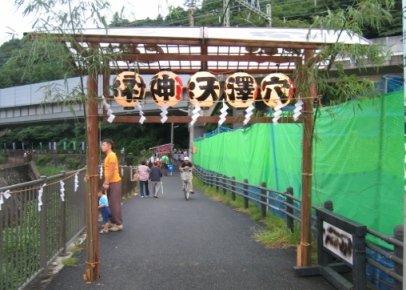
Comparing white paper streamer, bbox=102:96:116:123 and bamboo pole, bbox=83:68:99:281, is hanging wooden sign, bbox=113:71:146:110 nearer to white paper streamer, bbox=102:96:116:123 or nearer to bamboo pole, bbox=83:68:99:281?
white paper streamer, bbox=102:96:116:123

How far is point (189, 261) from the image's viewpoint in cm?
609

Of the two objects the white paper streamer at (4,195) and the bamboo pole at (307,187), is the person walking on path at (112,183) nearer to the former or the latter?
the white paper streamer at (4,195)

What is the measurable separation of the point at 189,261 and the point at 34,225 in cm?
231

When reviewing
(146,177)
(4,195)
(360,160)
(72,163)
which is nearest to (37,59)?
(4,195)

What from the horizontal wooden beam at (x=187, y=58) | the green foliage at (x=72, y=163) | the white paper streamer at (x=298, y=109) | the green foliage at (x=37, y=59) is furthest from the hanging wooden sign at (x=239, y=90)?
the green foliage at (x=72, y=163)

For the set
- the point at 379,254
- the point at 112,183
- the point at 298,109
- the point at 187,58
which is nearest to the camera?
the point at 379,254

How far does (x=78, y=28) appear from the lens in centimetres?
464

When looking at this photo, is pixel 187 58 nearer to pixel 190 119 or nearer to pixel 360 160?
pixel 190 119

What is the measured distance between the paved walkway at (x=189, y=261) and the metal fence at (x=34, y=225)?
0.42 metres

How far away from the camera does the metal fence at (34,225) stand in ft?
13.8

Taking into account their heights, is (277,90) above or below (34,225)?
above

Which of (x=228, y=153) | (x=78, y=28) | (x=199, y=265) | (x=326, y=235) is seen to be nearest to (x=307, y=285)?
(x=326, y=235)

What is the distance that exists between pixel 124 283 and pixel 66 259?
1515 millimetres

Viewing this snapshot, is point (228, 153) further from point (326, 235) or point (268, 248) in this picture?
point (326, 235)
